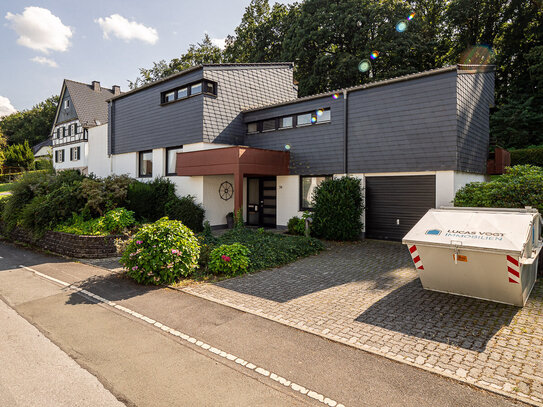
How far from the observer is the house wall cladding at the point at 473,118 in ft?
36.4

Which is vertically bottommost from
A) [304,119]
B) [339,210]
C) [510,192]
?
[339,210]

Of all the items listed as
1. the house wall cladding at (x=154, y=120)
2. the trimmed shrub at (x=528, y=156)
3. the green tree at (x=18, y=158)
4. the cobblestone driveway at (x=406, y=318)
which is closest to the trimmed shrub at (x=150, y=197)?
the house wall cladding at (x=154, y=120)

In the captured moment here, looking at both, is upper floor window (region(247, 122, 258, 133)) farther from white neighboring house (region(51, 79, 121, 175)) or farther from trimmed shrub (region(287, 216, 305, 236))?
white neighboring house (region(51, 79, 121, 175))

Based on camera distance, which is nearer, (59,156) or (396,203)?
(396,203)

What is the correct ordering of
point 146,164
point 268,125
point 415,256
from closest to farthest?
1. point 415,256
2. point 268,125
3. point 146,164

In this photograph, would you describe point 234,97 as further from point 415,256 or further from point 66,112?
point 66,112

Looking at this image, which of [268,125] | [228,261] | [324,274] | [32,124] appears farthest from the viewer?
[32,124]

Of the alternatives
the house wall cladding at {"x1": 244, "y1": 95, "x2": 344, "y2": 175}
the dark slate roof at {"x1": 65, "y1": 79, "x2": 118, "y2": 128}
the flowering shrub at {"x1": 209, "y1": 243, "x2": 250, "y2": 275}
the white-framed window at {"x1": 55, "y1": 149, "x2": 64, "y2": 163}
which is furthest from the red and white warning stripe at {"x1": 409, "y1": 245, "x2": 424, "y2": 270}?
the white-framed window at {"x1": 55, "y1": 149, "x2": 64, "y2": 163}

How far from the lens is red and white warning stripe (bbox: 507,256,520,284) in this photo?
4.98 meters

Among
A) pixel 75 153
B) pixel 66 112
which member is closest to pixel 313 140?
pixel 75 153

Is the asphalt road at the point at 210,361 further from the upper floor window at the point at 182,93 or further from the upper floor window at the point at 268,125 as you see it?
the upper floor window at the point at 182,93

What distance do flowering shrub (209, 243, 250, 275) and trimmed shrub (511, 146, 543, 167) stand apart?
1623cm

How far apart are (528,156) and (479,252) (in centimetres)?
1561

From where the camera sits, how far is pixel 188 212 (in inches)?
568
